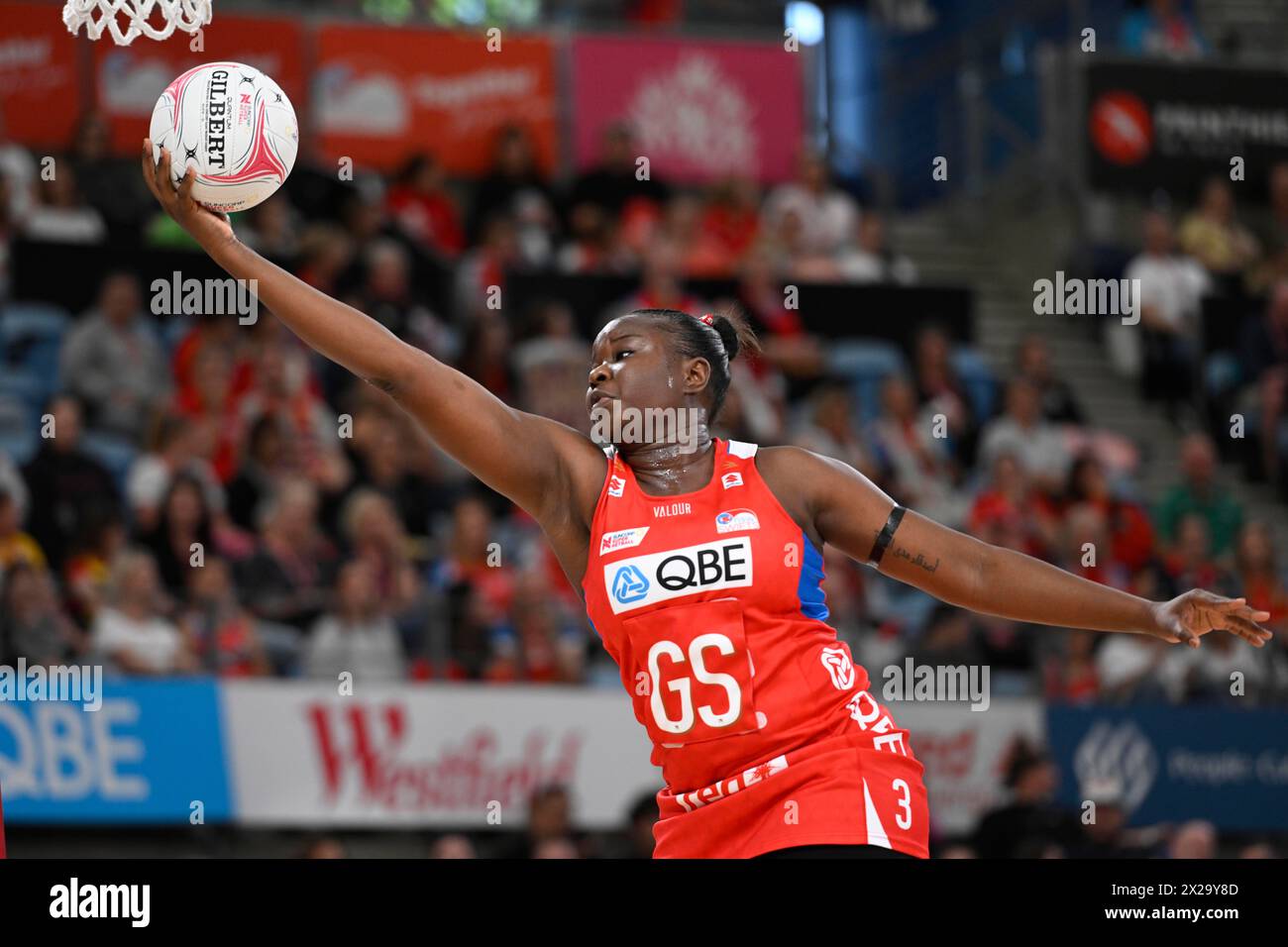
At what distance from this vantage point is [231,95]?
5.26m

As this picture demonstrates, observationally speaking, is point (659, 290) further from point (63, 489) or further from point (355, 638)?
point (63, 489)

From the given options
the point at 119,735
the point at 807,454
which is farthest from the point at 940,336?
the point at 807,454

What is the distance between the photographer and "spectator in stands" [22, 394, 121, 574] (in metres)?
11.5

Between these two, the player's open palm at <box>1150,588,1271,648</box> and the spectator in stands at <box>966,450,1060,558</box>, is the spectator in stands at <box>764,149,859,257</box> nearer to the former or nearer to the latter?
the spectator in stands at <box>966,450,1060,558</box>

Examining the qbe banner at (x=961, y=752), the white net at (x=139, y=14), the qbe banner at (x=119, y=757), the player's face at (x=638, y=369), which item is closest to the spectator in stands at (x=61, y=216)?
the qbe banner at (x=119, y=757)

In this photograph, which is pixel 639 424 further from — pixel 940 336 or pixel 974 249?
pixel 974 249

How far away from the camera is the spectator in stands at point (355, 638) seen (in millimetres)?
11281

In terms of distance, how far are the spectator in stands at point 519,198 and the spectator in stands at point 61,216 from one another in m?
3.12

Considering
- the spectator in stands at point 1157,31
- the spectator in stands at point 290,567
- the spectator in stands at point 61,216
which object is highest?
the spectator in stands at point 1157,31

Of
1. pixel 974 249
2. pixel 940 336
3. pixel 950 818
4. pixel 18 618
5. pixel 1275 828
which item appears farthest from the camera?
pixel 974 249

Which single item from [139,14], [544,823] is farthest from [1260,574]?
[139,14]

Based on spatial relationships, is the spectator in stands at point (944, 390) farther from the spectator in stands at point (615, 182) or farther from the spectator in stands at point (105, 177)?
the spectator in stands at point (105, 177)

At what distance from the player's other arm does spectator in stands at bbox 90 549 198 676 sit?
645 centimetres

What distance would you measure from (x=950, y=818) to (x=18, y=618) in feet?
18.6
